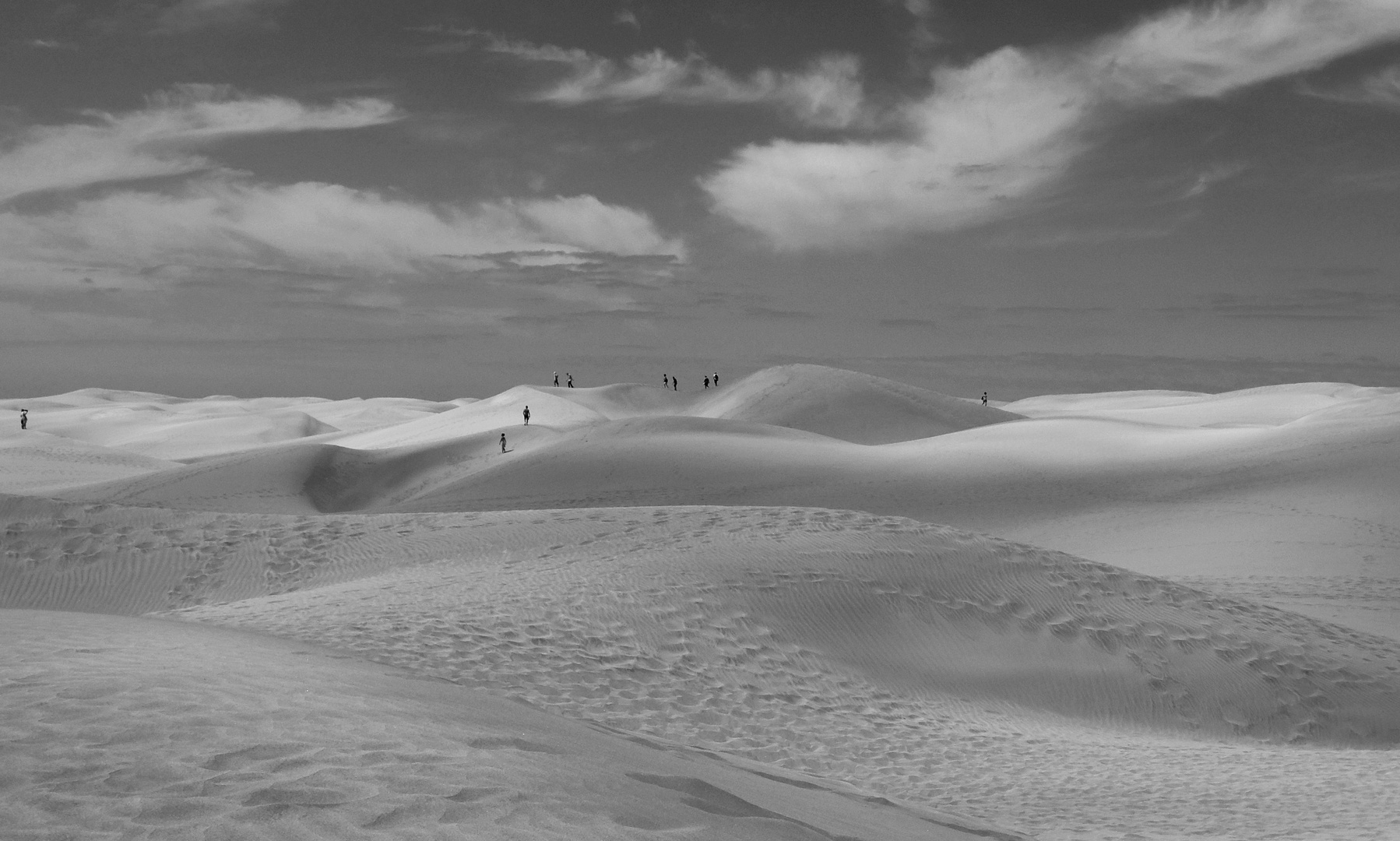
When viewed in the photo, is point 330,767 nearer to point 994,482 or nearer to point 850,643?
point 850,643

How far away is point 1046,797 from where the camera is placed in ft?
26.6

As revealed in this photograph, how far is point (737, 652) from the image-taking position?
11.1 m

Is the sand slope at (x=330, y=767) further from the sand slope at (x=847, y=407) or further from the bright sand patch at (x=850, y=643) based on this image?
the sand slope at (x=847, y=407)

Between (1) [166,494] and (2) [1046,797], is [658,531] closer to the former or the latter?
(2) [1046,797]

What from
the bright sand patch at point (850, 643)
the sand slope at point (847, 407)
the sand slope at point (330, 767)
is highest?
the sand slope at point (847, 407)

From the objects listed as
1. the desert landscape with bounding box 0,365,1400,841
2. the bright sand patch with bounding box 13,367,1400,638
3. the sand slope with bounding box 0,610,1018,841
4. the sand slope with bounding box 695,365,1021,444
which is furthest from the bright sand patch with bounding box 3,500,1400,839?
the sand slope with bounding box 695,365,1021,444

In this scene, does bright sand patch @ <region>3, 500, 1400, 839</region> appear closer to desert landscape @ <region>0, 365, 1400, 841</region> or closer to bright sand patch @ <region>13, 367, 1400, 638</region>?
desert landscape @ <region>0, 365, 1400, 841</region>

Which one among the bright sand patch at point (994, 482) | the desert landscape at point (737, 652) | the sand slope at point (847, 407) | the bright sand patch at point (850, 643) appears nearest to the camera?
the desert landscape at point (737, 652)

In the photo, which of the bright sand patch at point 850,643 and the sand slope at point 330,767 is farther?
the bright sand patch at point 850,643

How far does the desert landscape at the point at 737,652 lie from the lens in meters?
4.09

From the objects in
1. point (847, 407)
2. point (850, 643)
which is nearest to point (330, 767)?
point (850, 643)

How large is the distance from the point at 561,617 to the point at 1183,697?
24.5 ft

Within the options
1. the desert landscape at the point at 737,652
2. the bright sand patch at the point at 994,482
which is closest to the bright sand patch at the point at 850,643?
the desert landscape at the point at 737,652

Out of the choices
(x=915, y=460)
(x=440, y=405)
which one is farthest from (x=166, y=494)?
(x=440, y=405)
